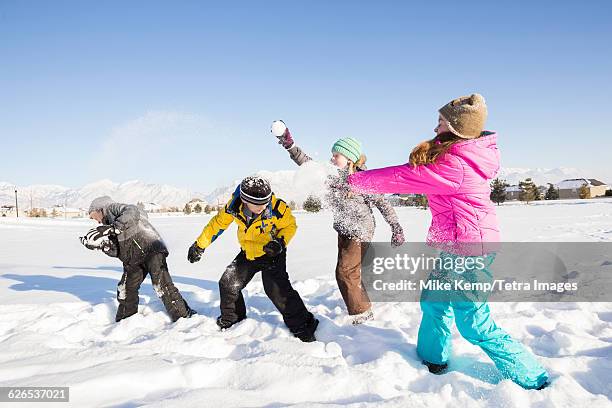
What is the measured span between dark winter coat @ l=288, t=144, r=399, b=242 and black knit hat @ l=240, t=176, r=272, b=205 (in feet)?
1.92

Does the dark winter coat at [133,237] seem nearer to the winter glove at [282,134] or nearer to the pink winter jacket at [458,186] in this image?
the winter glove at [282,134]

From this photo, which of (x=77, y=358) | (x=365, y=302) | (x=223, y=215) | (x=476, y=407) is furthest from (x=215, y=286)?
(x=476, y=407)

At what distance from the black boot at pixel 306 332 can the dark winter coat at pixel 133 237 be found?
166 centimetres

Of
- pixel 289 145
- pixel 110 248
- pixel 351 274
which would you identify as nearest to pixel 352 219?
pixel 351 274

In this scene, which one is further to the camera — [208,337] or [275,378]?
[208,337]

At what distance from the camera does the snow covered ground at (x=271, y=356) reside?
212 centimetres

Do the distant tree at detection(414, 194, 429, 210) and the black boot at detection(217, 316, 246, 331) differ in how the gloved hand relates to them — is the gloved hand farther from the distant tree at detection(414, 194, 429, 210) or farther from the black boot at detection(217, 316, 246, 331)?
the distant tree at detection(414, 194, 429, 210)

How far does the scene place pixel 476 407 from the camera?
2.07 metres

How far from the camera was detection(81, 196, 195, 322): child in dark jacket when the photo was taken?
400 cm

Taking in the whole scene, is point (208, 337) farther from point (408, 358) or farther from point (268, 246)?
point (408, 358)

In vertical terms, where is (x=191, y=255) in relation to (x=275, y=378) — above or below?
above

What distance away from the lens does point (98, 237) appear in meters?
3.92

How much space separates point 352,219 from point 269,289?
976 millimetres

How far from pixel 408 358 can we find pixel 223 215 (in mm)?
2001
